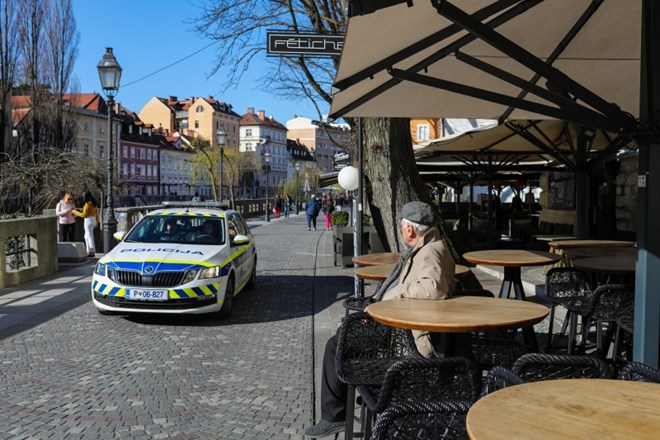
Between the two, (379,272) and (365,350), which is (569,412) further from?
(379,272)

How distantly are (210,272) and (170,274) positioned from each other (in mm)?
546

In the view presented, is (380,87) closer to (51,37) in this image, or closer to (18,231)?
(18,231)

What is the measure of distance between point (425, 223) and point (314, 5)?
44.5 feet

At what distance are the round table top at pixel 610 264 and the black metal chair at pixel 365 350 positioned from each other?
2.15 metres

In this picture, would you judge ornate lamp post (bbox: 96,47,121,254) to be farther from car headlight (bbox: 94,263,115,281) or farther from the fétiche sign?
the fétiche sign

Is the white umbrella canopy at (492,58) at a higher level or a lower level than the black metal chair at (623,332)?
higher

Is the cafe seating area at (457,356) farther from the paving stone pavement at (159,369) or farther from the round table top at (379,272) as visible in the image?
the paving stone pavement at (159,369)

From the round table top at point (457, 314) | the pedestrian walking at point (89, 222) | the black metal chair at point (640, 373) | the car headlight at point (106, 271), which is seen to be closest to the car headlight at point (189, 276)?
Answer: the car headlight at point (106, 271)

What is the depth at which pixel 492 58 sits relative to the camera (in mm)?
5957

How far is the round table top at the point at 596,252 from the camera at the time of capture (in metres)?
6.76

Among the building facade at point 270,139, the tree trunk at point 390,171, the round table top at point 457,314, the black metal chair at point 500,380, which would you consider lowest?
the black metal chair at point 500,380

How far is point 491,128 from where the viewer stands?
10172mm

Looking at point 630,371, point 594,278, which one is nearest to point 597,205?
point 594,278

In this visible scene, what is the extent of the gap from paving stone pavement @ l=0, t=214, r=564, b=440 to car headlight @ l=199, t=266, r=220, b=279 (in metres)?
0.68
